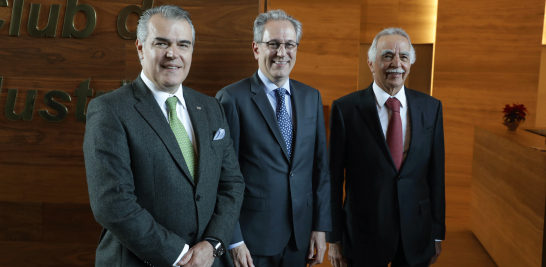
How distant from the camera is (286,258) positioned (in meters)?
2.10

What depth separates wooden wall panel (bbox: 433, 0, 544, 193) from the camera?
531 centimetres

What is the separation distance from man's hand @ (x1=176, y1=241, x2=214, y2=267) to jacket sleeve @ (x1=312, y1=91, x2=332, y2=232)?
2.29 feet

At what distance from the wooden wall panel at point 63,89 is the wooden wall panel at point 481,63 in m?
3.85

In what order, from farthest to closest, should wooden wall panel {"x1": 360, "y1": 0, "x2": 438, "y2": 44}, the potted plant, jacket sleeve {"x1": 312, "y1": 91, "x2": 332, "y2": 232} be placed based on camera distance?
wooden wall panel {"x1": 360, "y1": 0, "x2": 438, "y2": 44} < the potted plant < jacket sleeve {"x1": 312, "y1": 91, "x2": 332, "y2": 232}

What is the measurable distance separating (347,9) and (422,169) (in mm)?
3864

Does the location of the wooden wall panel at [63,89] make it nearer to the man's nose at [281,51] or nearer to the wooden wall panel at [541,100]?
the man's nose at [281,51]

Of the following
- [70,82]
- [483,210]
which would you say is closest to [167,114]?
[70,82]

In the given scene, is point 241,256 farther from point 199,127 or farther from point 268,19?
point 268,19

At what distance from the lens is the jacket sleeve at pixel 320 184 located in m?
2.17

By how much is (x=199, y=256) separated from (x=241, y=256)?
13.6 inches

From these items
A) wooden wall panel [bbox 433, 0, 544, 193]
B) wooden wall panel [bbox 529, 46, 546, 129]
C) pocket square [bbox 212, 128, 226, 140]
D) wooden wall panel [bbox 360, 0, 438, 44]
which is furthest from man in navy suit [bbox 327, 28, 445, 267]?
wooden wall panel [bbox 529, 46, 546, 129]

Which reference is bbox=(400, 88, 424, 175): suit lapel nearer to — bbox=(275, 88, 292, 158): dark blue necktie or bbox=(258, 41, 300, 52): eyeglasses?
bbox=(275, 88, 292, 158): dark blue necktie

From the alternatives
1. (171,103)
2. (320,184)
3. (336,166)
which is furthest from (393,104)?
(171,103)

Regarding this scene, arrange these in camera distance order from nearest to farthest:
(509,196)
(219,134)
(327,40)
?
(219,134), (509,196), (327,40)
